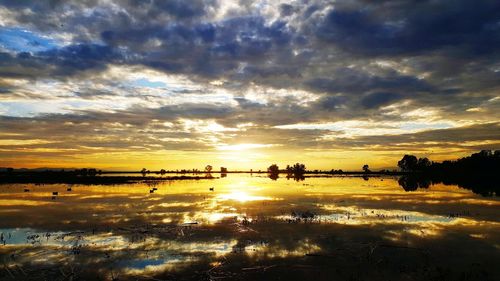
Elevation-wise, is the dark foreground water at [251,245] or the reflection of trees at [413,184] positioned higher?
the reflection of trees at [413,184]

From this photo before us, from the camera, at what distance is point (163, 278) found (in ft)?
49.0

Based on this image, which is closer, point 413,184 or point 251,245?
point 251,245

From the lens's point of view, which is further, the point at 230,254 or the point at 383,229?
the point at 383,229

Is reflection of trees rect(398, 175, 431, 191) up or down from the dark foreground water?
up

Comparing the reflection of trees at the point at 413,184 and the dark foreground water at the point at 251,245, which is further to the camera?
the reflection of trees at the point at 413,184

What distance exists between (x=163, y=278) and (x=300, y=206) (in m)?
25.9

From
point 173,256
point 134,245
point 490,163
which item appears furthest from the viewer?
point 490,163

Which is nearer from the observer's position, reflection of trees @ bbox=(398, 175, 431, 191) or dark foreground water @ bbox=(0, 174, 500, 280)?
dark foreground water @ bbox=(0, 174, 500, 280)

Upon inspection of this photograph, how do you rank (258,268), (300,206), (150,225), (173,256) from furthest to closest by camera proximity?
(300,206) < (150,225) < (173,256) < (258,268)

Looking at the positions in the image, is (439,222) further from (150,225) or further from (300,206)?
(150,225)

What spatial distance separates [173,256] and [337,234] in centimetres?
1060

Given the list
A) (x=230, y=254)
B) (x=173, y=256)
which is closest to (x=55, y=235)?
(x=173, y=256)

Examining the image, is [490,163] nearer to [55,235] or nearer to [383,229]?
[383,229]

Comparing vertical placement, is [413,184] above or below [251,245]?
above
